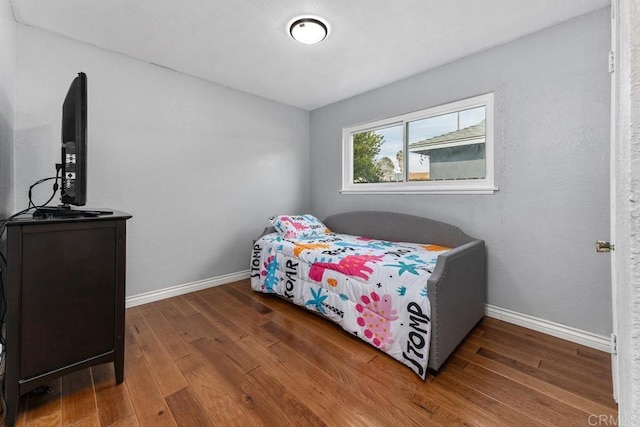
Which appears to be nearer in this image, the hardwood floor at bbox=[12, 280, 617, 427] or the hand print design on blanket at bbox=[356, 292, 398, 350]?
the hardwood floor at bbox=[12, 280, 617, 427]

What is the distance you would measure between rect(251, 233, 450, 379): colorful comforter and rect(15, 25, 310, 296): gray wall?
2.32 feet

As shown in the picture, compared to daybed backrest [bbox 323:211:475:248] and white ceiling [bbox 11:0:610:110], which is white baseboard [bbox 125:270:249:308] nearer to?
daybed backrest [bbox 323:211:475:248]

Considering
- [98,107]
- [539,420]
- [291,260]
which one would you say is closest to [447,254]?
[539,420]

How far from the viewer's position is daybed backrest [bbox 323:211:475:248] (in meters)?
2.46

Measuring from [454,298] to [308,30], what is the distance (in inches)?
85.1

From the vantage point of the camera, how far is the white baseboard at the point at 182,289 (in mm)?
2484

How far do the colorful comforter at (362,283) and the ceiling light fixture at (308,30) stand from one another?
5.69ft

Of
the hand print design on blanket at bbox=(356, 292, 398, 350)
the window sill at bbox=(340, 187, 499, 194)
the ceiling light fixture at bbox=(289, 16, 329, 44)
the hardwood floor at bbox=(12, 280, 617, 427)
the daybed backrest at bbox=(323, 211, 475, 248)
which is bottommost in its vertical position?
the hardwood floor at bbox=(12, 280, 617, 427)

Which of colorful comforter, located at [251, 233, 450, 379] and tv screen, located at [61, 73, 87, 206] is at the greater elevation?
tv screen, located at [61, 73, 87, 206]

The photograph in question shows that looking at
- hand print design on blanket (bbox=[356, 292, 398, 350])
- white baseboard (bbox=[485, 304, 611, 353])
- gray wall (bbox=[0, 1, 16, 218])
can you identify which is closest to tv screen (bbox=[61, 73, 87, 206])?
gray wall (bbox=[0, 1, 16, 218])

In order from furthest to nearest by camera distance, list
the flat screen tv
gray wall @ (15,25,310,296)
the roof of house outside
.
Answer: the roof of house outside
gray wall @ (15,25,310,296)
the flat screen tv

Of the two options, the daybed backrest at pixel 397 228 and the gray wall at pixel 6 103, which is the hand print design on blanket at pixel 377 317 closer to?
the daybed backrest at pixel 397 228

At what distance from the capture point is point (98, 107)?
2277 millimetres

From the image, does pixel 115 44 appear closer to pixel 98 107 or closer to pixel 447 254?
pixel 98 107
